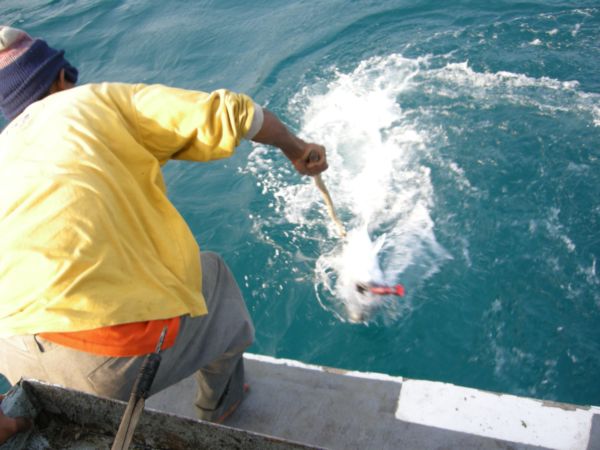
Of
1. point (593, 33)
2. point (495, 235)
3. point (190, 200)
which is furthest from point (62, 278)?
point (593, 33)

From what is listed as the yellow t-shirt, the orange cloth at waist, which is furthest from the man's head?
the orange cloth at waist

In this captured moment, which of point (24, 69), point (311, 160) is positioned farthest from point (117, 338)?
point (311, 160)

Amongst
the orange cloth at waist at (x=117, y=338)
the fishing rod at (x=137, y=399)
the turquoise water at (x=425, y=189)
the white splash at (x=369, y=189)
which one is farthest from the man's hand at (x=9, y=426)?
the white splash at (x=369, y=189)

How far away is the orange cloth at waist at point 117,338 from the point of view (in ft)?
5.25

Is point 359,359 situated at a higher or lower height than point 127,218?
lower

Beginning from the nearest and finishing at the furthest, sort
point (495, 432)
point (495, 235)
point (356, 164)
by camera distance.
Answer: point (495, 432) → point (495, 235) → point (356, 164)

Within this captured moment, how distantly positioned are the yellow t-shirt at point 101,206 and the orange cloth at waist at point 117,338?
0.04 m

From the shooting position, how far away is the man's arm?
2260 mm

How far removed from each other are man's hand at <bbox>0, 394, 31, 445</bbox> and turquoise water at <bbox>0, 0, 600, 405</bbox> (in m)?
2.31

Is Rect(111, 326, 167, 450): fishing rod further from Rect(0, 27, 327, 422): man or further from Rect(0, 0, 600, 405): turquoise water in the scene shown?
Rect(0, 0, 600, 405): turquoise water

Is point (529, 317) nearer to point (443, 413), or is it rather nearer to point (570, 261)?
point (570, 261)

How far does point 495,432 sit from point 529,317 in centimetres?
152

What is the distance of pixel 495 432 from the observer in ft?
7.65

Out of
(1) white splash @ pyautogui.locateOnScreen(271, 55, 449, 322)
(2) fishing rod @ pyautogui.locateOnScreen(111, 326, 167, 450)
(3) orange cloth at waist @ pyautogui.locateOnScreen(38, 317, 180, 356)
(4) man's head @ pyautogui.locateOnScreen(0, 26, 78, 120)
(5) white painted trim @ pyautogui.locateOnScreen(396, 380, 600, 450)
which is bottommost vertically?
(1) white splash @ pyautogui.locateOnScreen(271, 55, 449, 322)
